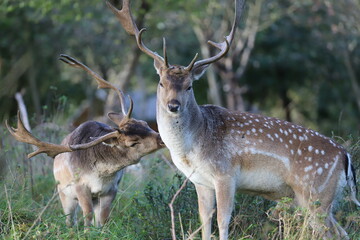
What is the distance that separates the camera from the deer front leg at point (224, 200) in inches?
251

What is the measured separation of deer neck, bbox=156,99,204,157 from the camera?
6.31 m

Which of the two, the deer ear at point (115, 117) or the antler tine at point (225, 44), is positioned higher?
the antler tine at point (225, 44)

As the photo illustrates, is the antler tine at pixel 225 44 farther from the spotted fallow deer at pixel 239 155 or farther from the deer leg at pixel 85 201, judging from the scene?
the deer leg at pixel 85 201

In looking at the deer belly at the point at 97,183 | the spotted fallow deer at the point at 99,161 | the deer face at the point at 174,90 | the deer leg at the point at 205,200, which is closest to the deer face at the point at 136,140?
the spotted fallow deer at the point at 99,161

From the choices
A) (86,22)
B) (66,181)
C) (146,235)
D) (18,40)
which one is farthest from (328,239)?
(18,40)

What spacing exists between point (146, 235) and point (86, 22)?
51.9ft

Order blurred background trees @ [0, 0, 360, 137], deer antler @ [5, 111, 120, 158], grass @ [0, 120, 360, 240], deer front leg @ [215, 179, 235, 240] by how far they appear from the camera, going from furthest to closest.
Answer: blurred background trees @ [0, 0, 360, 137] → deer antler @ [5, 111, 120, 158] → deer front leg @ [215, 179, 235, 240] → grass @ [0, 120, 360, 240]

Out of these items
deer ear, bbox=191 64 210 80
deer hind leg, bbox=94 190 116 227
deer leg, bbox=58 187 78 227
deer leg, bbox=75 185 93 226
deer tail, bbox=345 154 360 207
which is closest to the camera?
deer ear, bbox=191 64 210 80

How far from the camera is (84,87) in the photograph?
25.5 m

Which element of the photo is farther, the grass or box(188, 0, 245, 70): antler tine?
box(188, 0, 245, 70): antler tine

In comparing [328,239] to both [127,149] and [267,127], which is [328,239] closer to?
[267,127]

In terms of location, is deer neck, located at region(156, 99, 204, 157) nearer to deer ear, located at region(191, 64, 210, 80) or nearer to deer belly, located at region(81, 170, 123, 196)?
deer ear, located at region(191, 64, 210, 80)

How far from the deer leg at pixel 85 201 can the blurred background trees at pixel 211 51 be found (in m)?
9.79

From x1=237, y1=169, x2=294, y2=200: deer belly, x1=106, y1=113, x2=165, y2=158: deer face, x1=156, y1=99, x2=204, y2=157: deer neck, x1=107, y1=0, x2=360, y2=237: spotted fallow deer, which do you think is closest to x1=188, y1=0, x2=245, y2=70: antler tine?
x1=107, y1=0, x2=360, y2=237: spotted fallow deer
